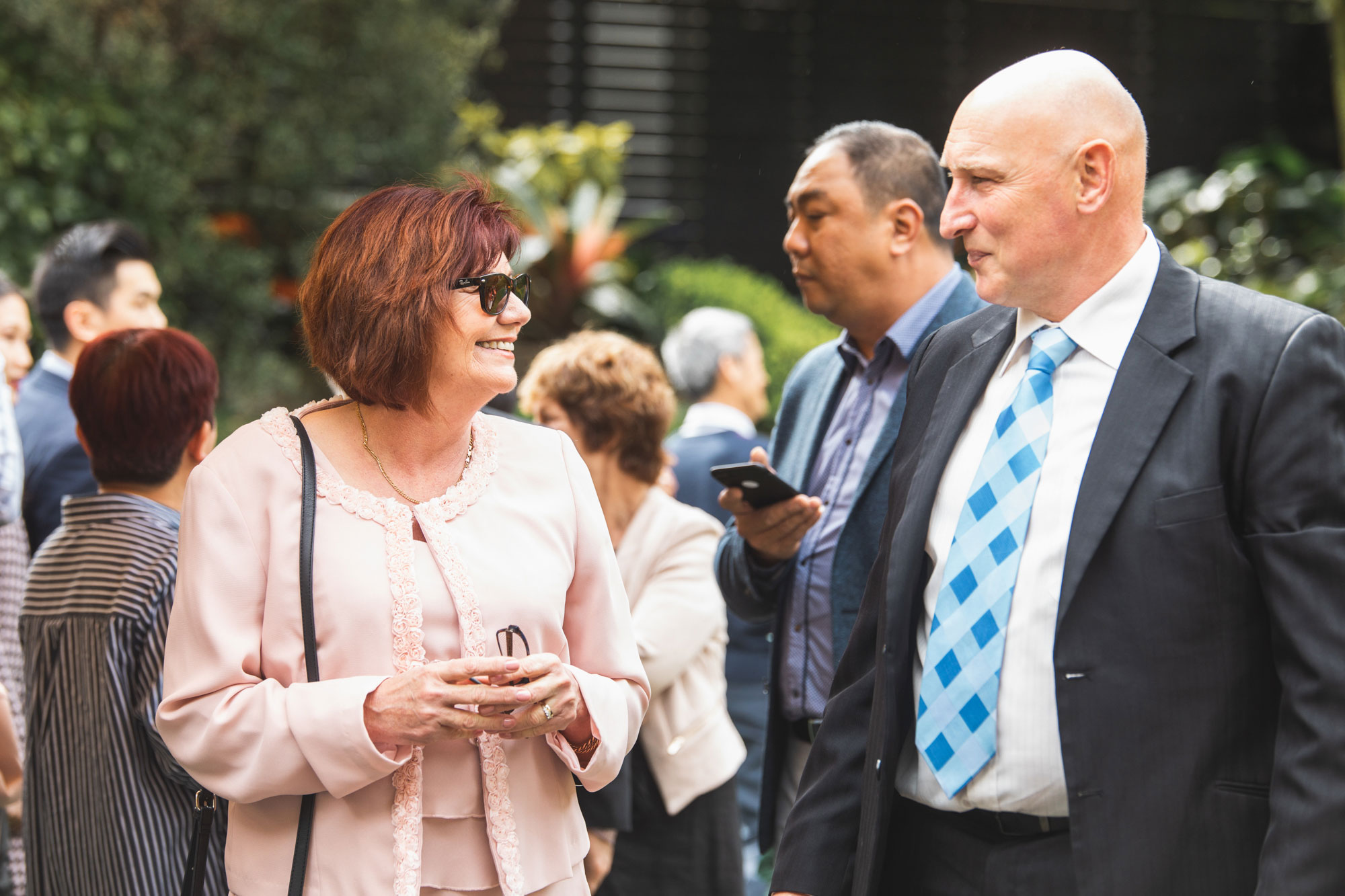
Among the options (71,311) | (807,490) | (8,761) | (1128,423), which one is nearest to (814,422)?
(807,490)

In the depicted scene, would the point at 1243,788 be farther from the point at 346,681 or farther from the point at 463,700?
the point at 346,681

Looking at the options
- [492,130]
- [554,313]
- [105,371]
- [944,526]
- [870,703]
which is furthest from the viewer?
[492,130]

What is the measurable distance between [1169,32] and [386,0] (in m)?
7.32

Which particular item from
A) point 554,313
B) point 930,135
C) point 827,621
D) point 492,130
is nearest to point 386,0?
point 492,130

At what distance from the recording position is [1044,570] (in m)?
1.71

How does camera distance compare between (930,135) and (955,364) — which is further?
(930,135)

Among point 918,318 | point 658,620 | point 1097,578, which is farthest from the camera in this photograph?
point 658,620

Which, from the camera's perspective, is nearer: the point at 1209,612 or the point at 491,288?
the point at 1209,612

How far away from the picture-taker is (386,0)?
324 inches

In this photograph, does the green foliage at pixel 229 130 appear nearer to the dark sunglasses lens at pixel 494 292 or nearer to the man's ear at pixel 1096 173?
the dark sunglasses lens at pixel 494 292

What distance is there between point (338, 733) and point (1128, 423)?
120 centimetres

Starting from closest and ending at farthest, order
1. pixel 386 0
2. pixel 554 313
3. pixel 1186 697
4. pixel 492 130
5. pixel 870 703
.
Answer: pixel 1186 697 → pixel 870 703 → pixel 386 0 → pixel 554 313 → pixel 492 130

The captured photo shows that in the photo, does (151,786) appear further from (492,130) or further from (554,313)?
(492,130)

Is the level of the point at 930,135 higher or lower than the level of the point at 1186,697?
higher
